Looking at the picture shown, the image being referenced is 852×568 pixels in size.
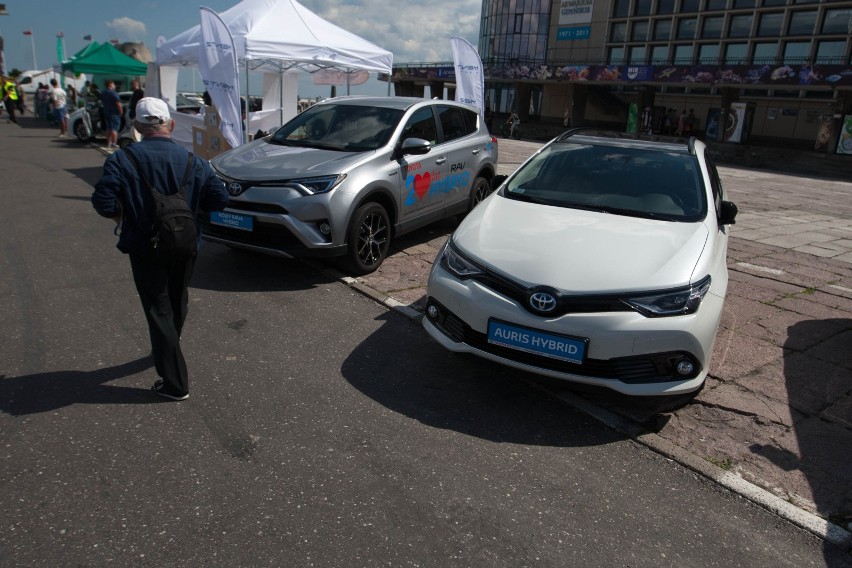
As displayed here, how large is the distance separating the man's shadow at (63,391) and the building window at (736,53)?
43.3 m

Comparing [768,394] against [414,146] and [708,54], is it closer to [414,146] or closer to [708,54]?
[414,146]

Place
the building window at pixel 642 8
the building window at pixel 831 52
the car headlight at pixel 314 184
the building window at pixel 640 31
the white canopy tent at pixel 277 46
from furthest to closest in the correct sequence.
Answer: the building window at pixel 640 31
the building window at pixel 642 8
the building window at pixel 831 52
the white canopy tent at pixel 277 46
the car headlight at pixel 314 184

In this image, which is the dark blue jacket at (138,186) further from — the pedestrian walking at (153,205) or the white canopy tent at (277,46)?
the white canopy tent at (277,46)

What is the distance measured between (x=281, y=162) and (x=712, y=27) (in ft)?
141

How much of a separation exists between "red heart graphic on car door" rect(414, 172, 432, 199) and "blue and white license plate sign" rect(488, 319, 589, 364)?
3.37m

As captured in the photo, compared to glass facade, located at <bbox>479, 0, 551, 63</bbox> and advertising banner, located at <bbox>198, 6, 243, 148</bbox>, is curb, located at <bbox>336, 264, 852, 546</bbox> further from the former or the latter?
glass facade, located at <bbox>479, 0, 551, 63</bbox>

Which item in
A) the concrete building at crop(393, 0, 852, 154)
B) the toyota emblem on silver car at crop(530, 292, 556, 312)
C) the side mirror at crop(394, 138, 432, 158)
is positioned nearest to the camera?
the toyota emblem on silver car at crop(530, 292, 556, 312)

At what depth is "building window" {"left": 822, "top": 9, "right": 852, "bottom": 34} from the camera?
110 ft

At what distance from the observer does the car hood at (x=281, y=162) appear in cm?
564

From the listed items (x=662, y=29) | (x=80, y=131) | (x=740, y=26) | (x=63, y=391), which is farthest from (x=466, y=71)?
(x=662, y=29)

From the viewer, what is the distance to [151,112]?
Result: 10.7 feet

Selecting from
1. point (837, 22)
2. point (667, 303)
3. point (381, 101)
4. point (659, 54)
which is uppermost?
point (837, 22)

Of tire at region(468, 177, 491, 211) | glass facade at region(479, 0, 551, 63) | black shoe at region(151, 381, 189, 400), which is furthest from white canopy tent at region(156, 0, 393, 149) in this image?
glass facade at region(479, 0, 551, 63)

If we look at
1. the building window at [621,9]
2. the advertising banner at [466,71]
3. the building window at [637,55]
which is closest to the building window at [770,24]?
the building window at [637,55]
